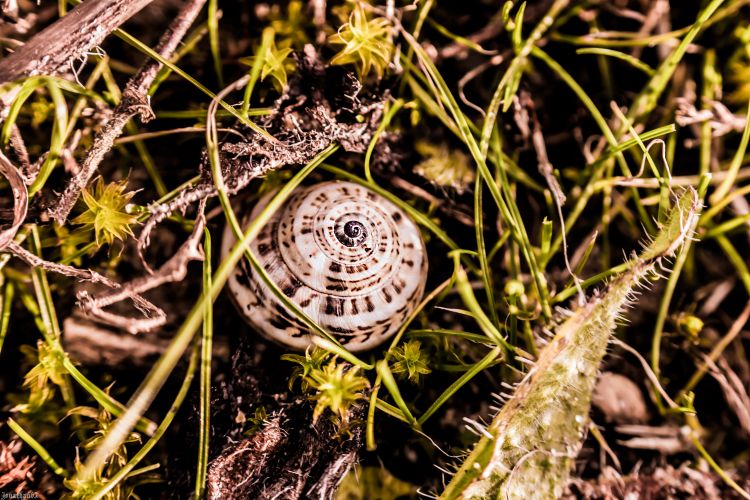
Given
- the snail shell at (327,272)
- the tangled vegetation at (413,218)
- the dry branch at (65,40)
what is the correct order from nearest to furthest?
the dry branch at (65,40), the tangled vegetation at (413,218), the snail shell at (327,272)

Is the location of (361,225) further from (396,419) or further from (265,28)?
(265,28)

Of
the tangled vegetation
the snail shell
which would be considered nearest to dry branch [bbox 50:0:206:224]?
the tangled vegetation

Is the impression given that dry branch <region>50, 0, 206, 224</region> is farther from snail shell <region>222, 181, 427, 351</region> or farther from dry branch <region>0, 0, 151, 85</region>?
snail shell <region>222, 181, 427, 351</region>

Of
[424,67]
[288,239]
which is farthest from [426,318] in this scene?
[424,67]

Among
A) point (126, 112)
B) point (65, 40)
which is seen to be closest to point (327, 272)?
point (126, 112)

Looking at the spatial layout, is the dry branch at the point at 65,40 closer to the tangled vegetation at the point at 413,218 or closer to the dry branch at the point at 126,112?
the tangled vegetation at the point at 413,218

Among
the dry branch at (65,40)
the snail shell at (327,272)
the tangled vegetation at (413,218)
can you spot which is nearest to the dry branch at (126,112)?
the tangled vegetation at (413,218)

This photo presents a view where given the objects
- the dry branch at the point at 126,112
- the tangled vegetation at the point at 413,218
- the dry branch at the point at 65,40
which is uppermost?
the dry branch at the point at 65,40

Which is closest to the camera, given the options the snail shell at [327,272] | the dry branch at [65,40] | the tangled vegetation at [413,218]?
the dry branch at [65,40]

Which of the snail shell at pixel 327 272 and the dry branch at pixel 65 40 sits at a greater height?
the dry branch at pixel 65 40
